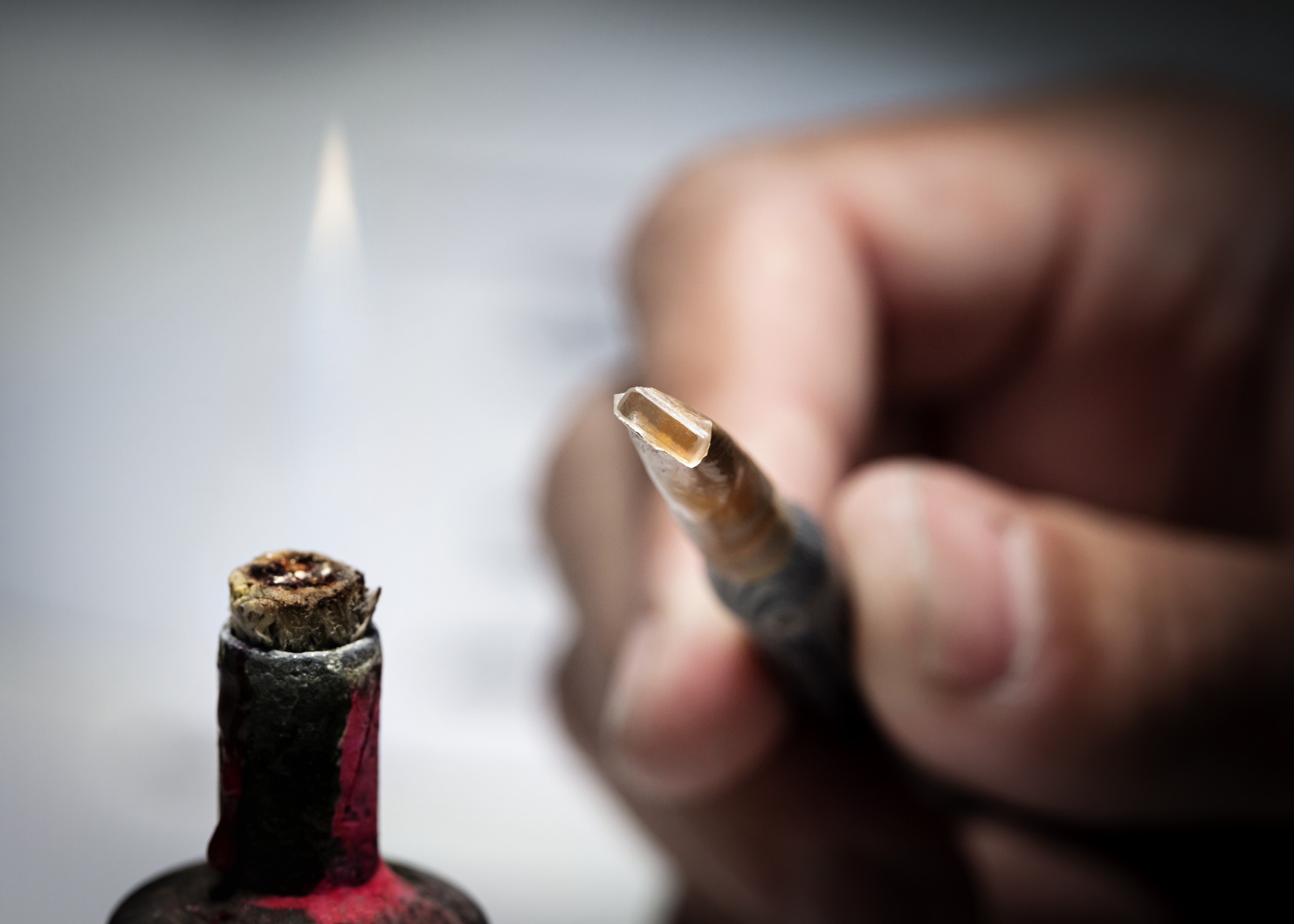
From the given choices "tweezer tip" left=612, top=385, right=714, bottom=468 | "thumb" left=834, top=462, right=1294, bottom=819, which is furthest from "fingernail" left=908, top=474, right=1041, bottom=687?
"tweezer tip" left=612, top=385, right=714, bottom=468

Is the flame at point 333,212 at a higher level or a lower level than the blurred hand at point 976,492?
higher

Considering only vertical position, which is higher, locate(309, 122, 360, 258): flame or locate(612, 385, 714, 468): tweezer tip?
locate(309, 122, 360, 258): flame

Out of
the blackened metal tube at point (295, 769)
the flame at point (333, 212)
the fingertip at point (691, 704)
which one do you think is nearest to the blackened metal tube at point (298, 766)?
the blackened metal tube at point (295, 769)

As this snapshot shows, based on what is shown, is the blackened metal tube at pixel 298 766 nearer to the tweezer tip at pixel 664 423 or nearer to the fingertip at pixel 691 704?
the tweezer tip at pixel 664 423

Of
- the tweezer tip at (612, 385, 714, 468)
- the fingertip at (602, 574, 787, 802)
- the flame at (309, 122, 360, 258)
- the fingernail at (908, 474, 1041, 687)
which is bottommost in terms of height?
the fingertip at (602, 574, 787, 802)

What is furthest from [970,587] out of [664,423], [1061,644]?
[664,423]

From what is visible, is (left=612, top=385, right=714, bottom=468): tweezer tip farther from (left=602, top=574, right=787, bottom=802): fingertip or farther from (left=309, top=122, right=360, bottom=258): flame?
(left=602, top=574, right=787, bottom=802): fingertip

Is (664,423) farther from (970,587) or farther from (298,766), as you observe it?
(970,587)
